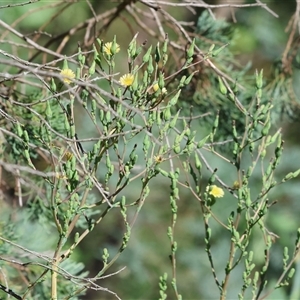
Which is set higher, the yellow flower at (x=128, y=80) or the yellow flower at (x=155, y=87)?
the yellow flower at (x=155, y=87)

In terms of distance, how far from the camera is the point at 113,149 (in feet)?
3.65

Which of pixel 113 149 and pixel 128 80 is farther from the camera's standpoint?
pixel 113 149

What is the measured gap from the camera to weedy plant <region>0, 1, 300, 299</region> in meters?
0.75

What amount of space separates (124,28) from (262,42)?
1.02 m

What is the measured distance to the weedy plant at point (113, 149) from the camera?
0.75 meters

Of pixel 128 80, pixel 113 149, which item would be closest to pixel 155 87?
pixel 128 80

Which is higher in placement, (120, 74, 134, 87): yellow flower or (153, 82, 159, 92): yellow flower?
(153, 82, 159, 92): yellow flower

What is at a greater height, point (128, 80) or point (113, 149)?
point (113, 149)

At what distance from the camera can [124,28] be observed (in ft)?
13.4

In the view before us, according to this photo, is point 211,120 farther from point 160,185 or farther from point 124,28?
→ point 124,28

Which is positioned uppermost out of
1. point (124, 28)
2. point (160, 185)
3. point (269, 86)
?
point (124, 28)

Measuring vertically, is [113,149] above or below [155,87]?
above

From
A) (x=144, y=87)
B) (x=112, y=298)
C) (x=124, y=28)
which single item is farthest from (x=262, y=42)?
(x=144, y=87)

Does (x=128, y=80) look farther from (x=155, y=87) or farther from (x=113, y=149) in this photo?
(x=113, y=149)
